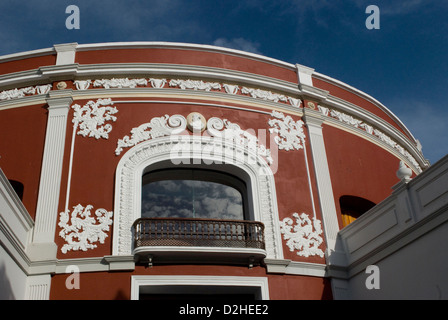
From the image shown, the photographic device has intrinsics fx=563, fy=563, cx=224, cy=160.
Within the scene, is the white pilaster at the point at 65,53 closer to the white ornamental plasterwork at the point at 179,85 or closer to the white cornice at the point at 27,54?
the white cornice at the point at 27,54

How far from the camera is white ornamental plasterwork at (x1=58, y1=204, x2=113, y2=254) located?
11.7 meters

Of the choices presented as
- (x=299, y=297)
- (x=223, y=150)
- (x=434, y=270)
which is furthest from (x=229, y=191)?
(x=434, y=270)

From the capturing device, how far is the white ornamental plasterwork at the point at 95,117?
13250mm

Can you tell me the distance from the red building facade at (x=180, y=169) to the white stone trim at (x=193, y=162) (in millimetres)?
28

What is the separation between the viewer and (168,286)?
11.3 metres

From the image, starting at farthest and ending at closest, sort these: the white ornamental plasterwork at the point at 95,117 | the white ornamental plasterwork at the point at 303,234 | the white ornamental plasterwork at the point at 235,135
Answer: the white ornamental plasterwork at the point at 235,135
the white ornamental plasterwork at the point at 95,117
the white ornamental plasterwork at the point at 303,234

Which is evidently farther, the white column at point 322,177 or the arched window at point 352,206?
the arched window at point 352,206

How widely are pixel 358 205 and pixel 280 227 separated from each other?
10.3ft

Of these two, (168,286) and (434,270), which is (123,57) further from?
(434,270)

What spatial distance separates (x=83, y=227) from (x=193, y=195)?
107 inches

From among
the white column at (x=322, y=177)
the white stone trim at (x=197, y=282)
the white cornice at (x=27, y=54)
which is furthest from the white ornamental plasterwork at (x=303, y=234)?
the white cornice at (x=27, y=54)

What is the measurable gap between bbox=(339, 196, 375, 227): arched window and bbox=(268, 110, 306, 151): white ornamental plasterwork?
1872mm

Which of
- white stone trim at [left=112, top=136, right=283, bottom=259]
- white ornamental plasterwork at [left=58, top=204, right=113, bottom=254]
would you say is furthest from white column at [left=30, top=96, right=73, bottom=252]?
white stone trim at [left=112, top=136, right=283, bottom=259]

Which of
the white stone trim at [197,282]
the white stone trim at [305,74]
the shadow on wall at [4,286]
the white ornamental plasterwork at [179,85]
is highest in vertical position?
the white stone trim at [305,74]
